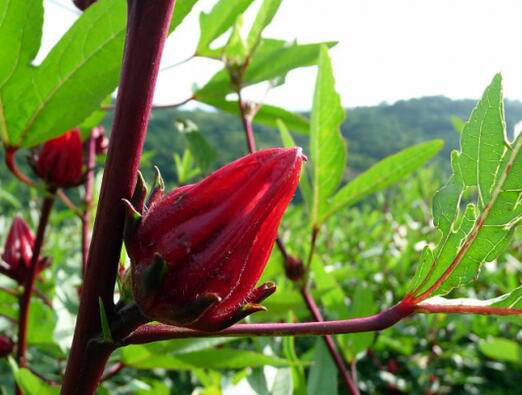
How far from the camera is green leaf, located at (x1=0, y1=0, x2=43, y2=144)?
1.92 ft

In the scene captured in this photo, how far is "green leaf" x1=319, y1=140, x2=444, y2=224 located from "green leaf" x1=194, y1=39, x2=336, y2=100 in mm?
223

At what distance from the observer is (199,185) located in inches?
18.0

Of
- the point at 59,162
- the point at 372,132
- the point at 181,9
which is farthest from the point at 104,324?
the point at 372,132


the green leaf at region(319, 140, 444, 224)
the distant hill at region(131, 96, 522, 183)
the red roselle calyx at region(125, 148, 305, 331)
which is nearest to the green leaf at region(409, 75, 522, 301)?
the red roselle calyx at region(125, 148, 305, 331)

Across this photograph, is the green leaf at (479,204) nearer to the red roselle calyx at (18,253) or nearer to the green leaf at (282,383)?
the green leaf at (282,383)

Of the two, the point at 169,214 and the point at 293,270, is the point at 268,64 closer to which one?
the point at 293,270

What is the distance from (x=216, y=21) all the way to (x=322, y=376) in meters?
0.58

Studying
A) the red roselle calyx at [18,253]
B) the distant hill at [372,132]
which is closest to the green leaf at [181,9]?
the red roselle calyx at [18,253]

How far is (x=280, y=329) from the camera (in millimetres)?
469

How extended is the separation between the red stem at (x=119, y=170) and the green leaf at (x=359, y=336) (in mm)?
698

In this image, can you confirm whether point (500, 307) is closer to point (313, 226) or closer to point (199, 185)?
point (199, 185)

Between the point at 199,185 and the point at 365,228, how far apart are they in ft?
10.8

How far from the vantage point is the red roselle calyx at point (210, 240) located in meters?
0.43

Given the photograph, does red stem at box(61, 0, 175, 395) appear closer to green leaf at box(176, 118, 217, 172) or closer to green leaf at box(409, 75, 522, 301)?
green leaf at box(409, 75, 522, 301)
